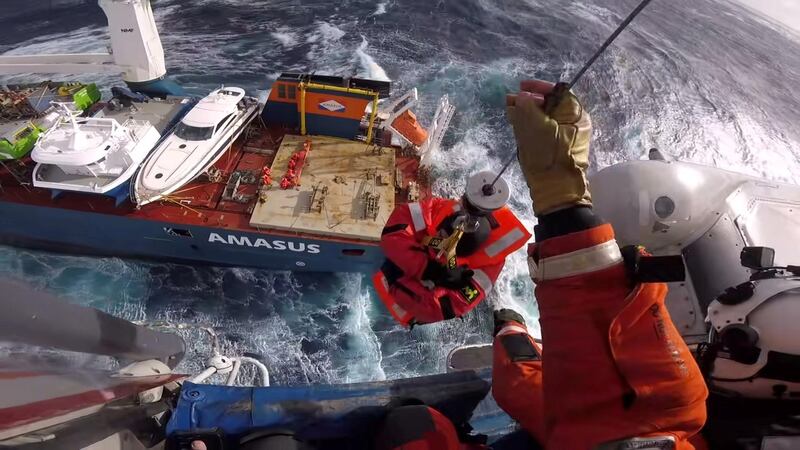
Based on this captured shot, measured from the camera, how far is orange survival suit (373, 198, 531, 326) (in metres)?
3.84

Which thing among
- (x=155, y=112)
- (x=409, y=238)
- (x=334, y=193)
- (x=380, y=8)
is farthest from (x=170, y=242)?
(x=380, y=8)

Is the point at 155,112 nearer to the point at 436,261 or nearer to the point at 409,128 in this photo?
the point at 409,128

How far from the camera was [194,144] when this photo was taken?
411 inches

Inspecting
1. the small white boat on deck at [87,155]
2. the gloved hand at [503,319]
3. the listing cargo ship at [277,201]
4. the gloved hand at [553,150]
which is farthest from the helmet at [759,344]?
the small white boat on deck at [87,155]

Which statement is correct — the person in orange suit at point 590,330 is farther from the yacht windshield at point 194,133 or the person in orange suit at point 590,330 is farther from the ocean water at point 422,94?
the yacht windshield at point 194,133

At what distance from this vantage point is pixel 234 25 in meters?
16.9

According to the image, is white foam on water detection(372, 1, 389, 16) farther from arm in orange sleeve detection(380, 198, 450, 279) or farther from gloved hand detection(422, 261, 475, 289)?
gloved hand detection(422, 261, 475, 289)

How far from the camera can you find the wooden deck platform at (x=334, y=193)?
9.36m

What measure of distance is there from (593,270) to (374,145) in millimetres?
10059

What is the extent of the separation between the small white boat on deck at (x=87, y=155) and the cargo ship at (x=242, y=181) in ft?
0.15

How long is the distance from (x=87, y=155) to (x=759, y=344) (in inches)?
436

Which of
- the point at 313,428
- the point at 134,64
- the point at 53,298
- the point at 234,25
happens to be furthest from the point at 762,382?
the point at 234,25

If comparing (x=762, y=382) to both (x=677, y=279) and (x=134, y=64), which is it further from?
(x=134, y=64)

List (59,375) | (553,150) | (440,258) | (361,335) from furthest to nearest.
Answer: (361,335) → (440,258) → (553,150) → (59,375)
